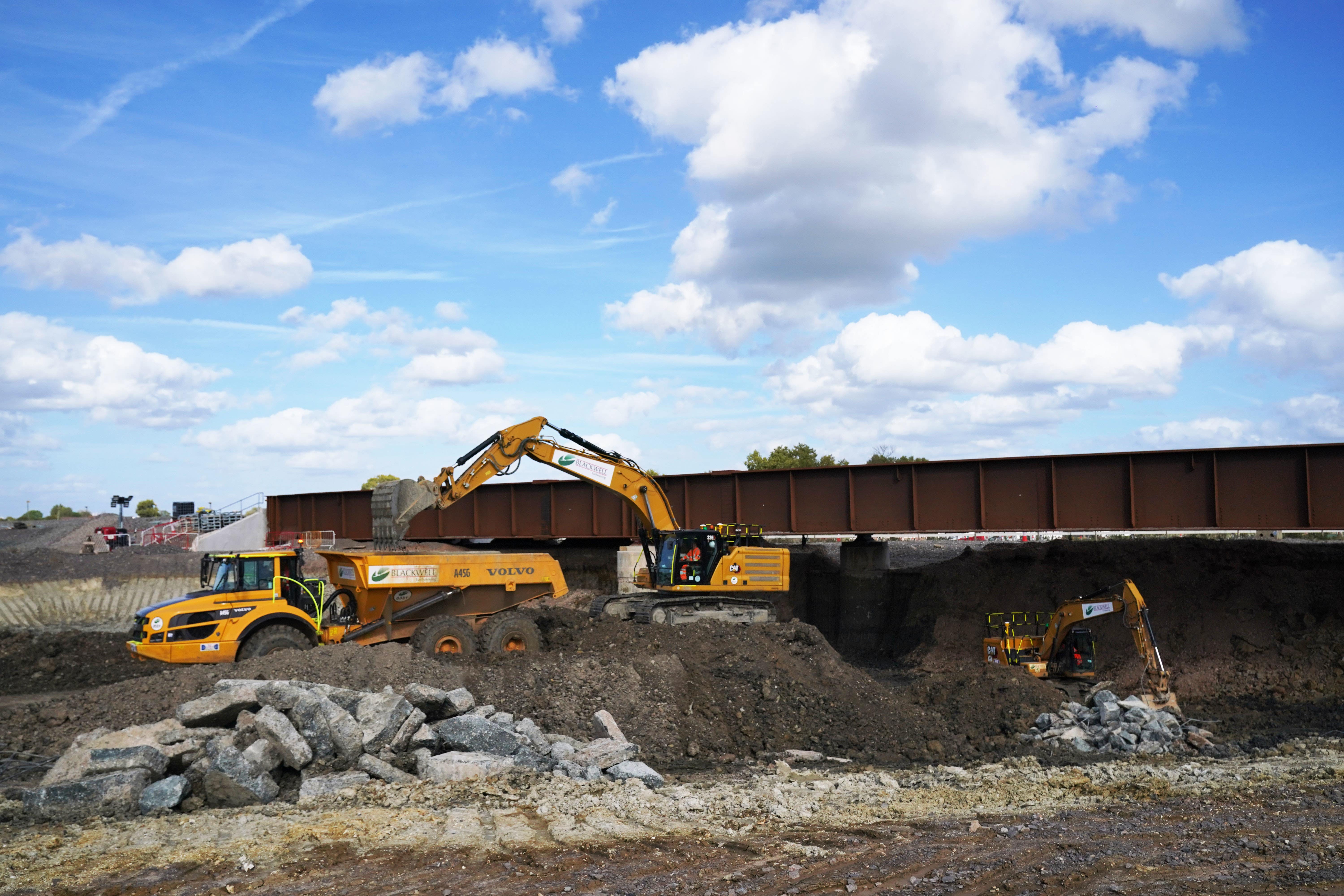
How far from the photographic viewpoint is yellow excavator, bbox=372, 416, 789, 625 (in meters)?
18.3

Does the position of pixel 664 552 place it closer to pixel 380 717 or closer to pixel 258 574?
pixel 258 574

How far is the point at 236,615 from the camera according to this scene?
1424cm

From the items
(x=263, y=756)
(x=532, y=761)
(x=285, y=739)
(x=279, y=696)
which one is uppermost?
(x=279, y=696)

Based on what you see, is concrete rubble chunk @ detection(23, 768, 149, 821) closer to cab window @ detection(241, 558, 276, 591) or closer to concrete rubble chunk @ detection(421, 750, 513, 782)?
concrete rubble chunk @ detection(421, 750, 513, 782)

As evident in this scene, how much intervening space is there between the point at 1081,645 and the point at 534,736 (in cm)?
1134

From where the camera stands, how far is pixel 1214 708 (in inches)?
661

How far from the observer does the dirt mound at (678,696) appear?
1213cm

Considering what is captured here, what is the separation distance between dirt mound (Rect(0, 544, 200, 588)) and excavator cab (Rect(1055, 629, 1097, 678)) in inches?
1003

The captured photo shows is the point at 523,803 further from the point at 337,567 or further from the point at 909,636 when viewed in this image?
the point at 909,636

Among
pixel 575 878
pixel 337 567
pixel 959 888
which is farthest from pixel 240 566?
pixel 959 888

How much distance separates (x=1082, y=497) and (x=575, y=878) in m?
18.3

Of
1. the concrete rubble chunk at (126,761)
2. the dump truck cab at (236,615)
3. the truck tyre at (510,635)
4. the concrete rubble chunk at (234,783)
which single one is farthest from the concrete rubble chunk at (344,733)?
the truck tyre at (510,635)

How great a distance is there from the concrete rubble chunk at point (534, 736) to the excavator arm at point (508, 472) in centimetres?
522

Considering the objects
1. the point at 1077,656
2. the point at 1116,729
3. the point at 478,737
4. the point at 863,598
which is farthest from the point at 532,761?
the point at 863,598
